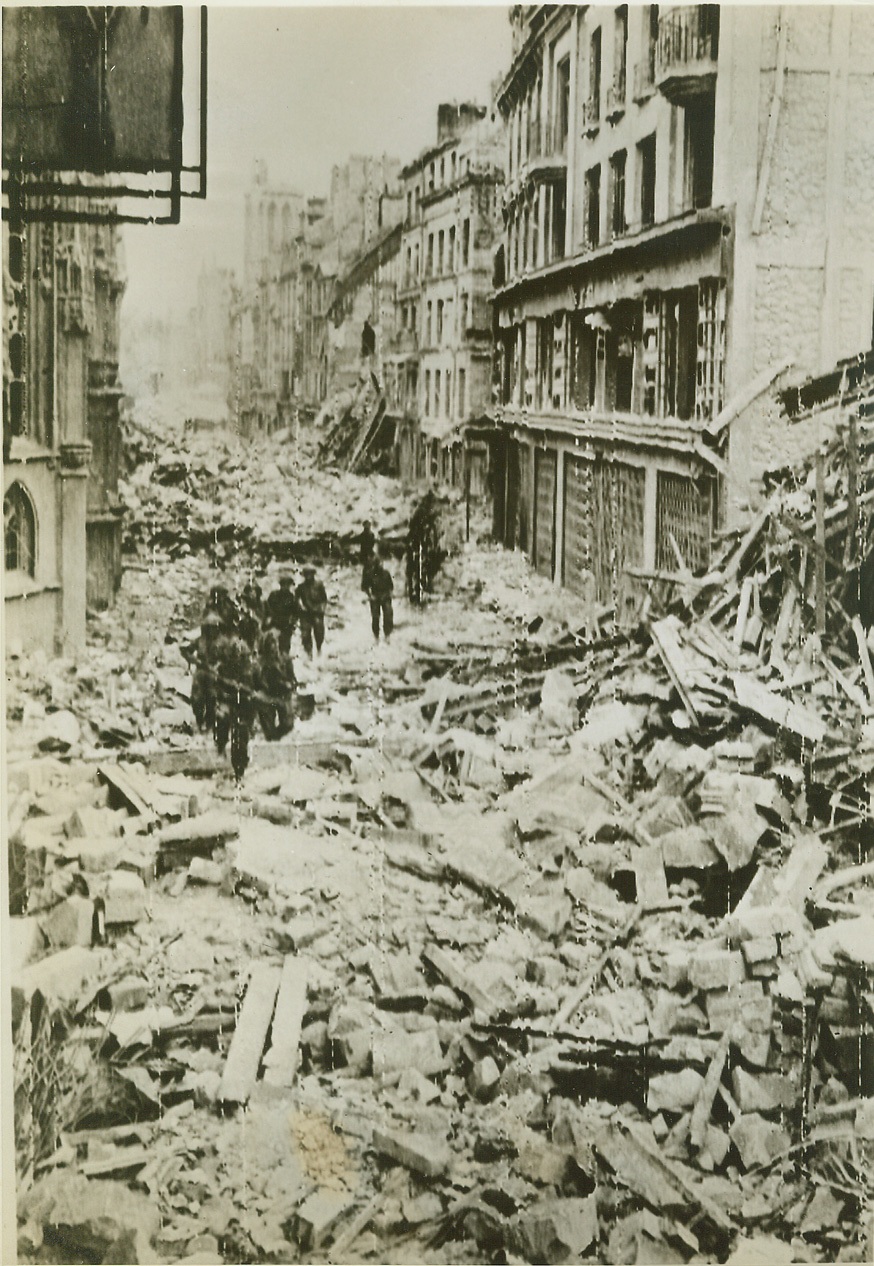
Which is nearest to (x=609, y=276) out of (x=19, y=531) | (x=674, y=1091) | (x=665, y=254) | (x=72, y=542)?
(x=665, y=254)

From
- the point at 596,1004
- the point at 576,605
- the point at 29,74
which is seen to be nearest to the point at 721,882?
the point at 596,1004

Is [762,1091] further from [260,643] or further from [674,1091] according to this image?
[260,643]

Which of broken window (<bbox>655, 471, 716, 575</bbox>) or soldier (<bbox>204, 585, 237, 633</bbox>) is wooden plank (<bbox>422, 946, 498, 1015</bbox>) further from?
broken window (<bbox>655, 471, 716, 575</bbox>)

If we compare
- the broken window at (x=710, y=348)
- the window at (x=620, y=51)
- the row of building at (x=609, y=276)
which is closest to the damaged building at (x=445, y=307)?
the row of building at (x=609, y=276)

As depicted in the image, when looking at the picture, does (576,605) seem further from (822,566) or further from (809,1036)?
(809,1036)

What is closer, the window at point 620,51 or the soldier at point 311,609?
the window at point 620,51

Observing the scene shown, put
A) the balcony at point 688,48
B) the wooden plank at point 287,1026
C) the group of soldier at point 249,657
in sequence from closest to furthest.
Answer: the balcony at point 688,48
the wooden plank at point 287,1026
the group of soldier at point 249,657

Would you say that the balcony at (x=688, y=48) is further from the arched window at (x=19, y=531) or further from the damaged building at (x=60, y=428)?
the arched window at (x=19, y=531)
